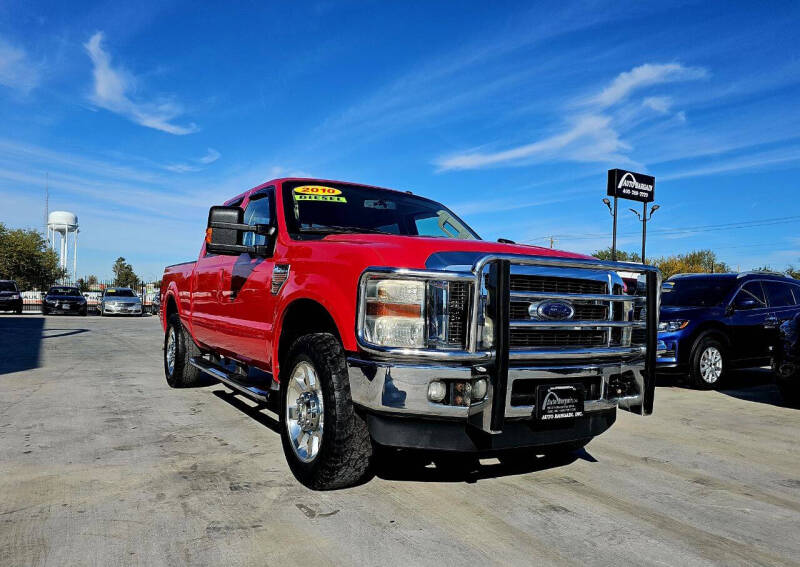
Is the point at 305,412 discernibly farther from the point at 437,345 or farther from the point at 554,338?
the point at 554,338

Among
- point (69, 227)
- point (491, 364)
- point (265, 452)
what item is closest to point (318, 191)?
point (265, 452)

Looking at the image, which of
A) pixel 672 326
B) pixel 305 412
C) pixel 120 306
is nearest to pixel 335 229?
pixel 305 412

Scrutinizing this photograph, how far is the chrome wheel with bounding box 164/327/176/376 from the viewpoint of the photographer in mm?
7336

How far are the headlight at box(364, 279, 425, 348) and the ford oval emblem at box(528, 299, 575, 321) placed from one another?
0.67 m

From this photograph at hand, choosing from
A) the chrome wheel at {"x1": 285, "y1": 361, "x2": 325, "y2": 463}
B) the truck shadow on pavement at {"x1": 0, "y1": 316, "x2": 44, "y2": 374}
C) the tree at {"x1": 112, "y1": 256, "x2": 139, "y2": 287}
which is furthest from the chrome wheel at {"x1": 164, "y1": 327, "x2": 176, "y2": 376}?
the tree at {"x1": 112, "y1": 256, "x2": 139, "y2": 287}

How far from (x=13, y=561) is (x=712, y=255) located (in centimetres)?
7833

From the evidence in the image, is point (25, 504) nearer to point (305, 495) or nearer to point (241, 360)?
point (305, 495)

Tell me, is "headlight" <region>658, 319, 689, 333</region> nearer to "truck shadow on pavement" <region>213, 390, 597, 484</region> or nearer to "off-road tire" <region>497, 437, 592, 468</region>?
"truck shadow on pavement" <region>213, 390, 597, 484</region>

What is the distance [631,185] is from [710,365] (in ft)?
119

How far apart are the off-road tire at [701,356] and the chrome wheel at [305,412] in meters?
6.39

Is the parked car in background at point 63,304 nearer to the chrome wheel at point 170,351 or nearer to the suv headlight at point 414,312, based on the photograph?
the chrome wheel at point 170,351

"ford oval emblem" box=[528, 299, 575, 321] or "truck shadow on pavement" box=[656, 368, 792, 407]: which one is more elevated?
"ford oval emblem" box=[528, 299, 575, 321]

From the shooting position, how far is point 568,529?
3.04 metres

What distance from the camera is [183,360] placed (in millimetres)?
7004
